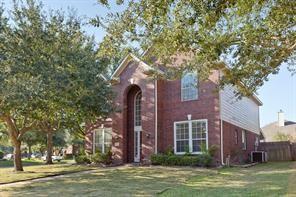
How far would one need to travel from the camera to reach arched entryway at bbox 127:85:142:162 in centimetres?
2589

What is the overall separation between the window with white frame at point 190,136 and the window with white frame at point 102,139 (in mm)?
5647

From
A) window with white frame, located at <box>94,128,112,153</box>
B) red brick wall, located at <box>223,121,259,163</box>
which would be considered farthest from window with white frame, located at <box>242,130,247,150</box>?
window with white frame, located at <box>94,128,112,153</box>

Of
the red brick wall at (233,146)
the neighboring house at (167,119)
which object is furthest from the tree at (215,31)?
the red brick wall at (233,146)

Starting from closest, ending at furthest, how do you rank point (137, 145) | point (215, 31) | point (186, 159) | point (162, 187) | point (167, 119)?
point (215, 31)
point (162, 187)
point (186, 159)
point (167, 119)
point (137, 145)

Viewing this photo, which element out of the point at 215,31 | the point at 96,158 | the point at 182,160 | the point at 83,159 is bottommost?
the point at 83,159

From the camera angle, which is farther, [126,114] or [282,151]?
[282,151]

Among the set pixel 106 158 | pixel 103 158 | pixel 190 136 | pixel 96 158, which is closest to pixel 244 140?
pixel 190 136

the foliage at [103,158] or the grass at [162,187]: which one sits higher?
the foliage at [103,158]

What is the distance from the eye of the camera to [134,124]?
26.3 metres

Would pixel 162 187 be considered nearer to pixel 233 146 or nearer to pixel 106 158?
pixel 233 146

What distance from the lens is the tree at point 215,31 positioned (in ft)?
26.7

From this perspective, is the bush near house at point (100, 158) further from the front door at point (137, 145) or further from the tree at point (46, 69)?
the tree at point (46, 69)

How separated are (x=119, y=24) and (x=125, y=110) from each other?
17.3 meters

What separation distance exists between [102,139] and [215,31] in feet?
61.1
